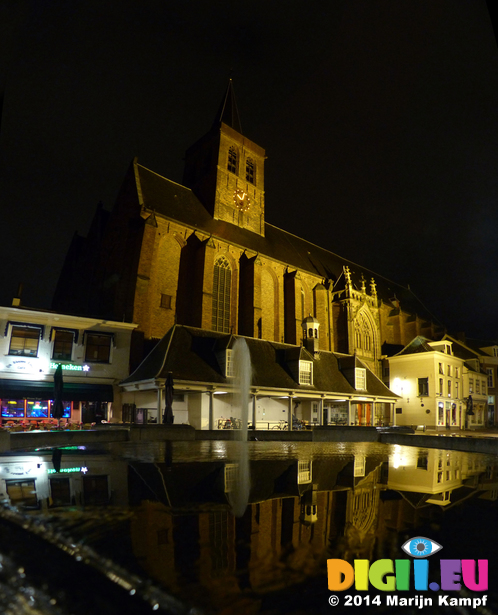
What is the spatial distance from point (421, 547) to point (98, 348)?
89.5ft

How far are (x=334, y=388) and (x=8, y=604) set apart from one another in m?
32.4

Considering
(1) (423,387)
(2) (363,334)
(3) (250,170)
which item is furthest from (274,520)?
(3) (250,170)

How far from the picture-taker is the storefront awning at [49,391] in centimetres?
2469

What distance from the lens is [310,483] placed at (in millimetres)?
6777

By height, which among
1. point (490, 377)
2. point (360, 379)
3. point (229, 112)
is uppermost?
point (229, 112)

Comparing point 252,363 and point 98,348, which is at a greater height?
point 98,348

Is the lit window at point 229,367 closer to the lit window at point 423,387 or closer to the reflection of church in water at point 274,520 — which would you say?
the reflection of church in water at point 274,520

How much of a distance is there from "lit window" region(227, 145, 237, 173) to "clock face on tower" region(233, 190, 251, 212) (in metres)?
2.65

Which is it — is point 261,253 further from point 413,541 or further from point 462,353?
point 413,541

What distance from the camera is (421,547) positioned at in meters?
3.67

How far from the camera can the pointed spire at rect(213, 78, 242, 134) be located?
159 feet

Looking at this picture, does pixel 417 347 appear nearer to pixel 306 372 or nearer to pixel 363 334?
pixel 363 334

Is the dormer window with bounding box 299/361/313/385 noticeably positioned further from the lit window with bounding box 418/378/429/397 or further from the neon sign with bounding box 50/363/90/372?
the lit window with bounding box 418/378/429/397

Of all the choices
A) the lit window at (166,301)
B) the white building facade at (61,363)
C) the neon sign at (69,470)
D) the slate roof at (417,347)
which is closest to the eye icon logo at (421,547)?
the neon sign at (69,470)
